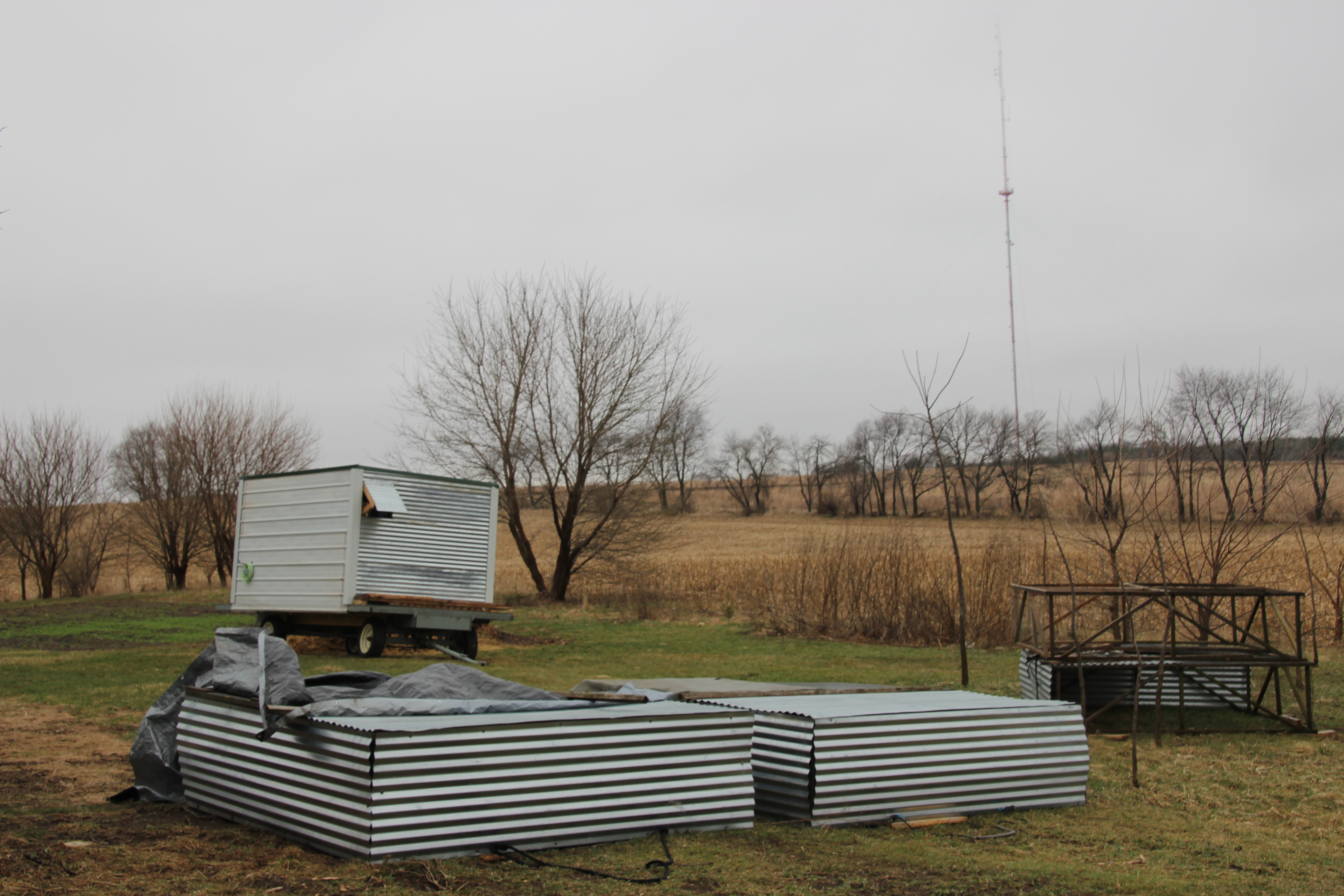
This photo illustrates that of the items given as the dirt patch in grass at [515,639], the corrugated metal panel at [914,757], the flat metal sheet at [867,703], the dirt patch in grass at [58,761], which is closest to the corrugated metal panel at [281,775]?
the dirt patch in grass at [58,761]

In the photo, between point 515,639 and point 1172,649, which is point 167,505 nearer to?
point 515,639

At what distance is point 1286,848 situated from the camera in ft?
18.9

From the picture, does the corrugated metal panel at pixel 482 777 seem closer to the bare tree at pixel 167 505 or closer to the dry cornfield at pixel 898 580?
the dry cornfield at pixel 898 580

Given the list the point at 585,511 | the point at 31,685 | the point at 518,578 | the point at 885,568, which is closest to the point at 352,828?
the point at 31,685

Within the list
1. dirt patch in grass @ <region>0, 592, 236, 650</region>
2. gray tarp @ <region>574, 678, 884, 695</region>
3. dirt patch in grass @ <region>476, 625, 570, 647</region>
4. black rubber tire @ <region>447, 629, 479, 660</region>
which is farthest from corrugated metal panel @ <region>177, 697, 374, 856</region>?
dirt patch in grass @ <region>476, 625, 570, 647</region>

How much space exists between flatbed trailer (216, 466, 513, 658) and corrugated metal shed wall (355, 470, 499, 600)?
0.02 metres

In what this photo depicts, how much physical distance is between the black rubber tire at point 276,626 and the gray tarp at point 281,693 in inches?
415

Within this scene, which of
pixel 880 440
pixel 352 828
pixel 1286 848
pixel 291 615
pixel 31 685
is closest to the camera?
pixel 352 828

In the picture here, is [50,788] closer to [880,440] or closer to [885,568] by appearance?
[885,568]

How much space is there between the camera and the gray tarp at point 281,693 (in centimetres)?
550

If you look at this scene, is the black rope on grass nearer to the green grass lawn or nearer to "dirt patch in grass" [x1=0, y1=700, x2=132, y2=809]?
the green grass lawn

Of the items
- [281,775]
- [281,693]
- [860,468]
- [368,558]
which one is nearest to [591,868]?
[281,775]

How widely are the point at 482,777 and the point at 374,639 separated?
1130 centimetres

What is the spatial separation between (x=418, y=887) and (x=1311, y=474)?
18.0 metres
